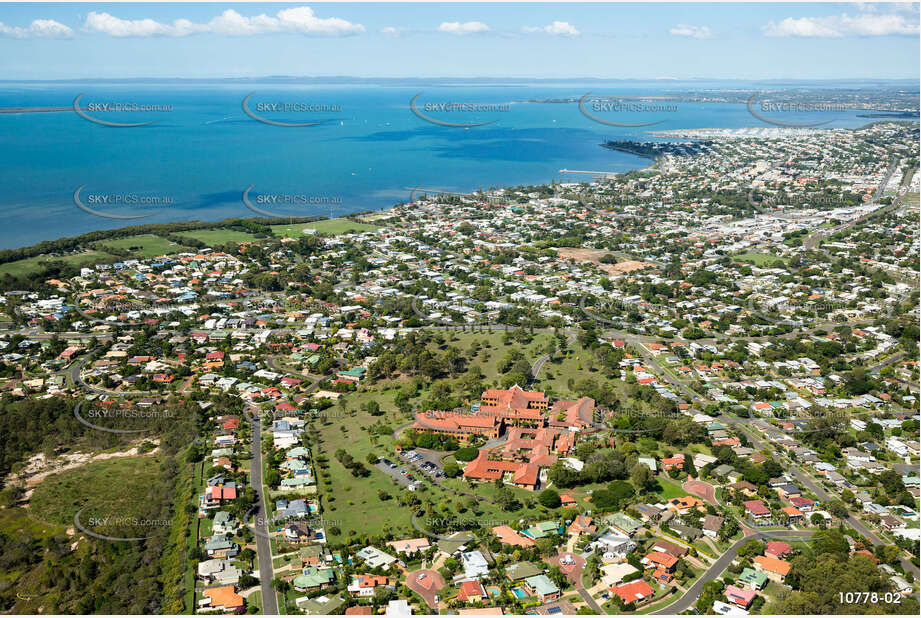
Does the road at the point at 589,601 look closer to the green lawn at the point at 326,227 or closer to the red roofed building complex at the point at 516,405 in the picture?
the red roofed building complex at the point at 516,405

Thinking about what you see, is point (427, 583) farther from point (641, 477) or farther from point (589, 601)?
point (641, 477)

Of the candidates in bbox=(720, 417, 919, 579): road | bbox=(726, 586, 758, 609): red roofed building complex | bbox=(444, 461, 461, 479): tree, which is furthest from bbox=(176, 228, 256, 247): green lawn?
bbox=(726, 586, 758, 609): red roofed building complex

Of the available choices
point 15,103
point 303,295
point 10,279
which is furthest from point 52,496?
point 15,103

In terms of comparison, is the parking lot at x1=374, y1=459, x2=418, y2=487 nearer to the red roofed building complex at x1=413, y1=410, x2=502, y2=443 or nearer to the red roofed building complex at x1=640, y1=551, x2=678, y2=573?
the red roofed building complex at x1=413, y1=410, x2=502, y2=443

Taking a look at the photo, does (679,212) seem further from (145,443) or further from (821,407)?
(145,443)

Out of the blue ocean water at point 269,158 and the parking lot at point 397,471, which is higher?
the blue ocean water at point 269,158

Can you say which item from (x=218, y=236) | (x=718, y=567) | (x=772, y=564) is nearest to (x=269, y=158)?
(x=218, y=236)

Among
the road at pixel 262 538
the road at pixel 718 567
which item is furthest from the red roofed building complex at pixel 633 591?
the road at pixel 262 538
